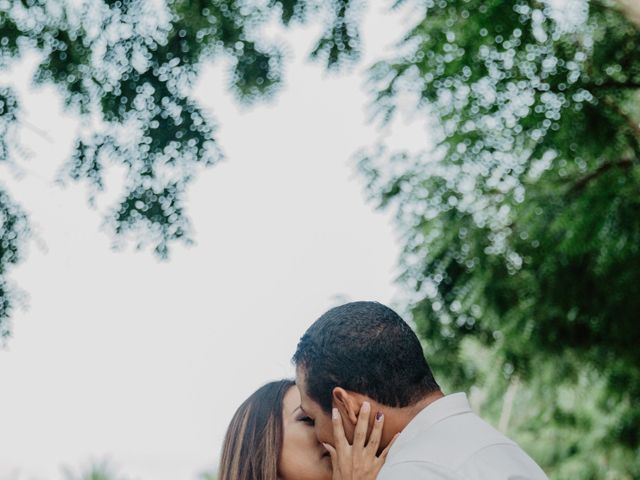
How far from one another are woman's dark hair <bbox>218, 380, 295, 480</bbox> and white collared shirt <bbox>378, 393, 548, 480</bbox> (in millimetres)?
1665

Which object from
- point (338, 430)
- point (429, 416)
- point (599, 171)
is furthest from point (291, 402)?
point (599, 171)

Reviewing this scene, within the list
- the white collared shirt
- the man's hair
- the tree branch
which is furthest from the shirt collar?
the tree branch

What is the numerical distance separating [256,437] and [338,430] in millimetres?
1321

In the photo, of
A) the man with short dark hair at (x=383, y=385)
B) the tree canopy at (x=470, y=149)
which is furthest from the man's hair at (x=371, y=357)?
the tree canopy at (x=470, y=149)

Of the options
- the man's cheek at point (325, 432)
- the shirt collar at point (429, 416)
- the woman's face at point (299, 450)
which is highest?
the woman's face at point (299, 450)

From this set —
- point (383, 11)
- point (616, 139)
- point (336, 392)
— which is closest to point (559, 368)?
point (616, 139)

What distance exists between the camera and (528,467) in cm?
284

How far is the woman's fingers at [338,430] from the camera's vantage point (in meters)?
3.26

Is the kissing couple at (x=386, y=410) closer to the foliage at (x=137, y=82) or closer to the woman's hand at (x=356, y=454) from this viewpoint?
the woman's hand at (x=356, y=454)

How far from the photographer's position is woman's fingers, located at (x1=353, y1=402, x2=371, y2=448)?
315 cm

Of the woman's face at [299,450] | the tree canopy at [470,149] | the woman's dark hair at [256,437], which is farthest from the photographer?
the tree canopy at [470,149]

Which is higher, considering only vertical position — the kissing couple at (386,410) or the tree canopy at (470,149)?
the tree canopy at (470,149)

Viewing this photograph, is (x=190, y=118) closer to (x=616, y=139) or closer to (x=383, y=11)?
(x=383, y=11)

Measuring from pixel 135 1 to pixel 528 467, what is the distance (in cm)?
343
